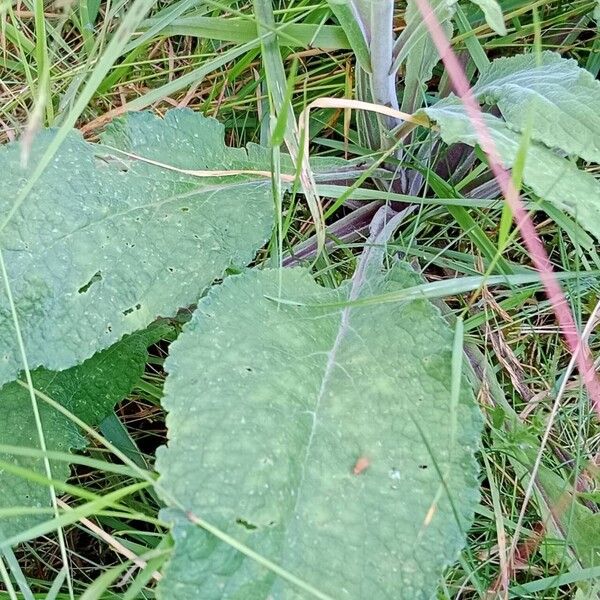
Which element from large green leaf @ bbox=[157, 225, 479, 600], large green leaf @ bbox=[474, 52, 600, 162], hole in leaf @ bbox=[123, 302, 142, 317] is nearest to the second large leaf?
large green leaf @ bbox=[157, 225, 479, 600]

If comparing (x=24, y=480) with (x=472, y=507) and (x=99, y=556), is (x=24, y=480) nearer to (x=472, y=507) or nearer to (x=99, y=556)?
(x=99, y=556)

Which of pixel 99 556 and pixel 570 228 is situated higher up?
pixel 570 228

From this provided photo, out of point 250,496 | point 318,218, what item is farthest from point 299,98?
point 250,496

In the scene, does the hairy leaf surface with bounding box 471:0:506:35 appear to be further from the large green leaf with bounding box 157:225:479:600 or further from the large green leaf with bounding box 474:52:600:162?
the large green leaf with bounding box 157:225:479:600

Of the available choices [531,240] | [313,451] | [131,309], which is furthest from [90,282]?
[531,240]

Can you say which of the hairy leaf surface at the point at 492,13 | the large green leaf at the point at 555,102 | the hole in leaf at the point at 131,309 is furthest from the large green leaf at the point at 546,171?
the hole in leaf at the point at 131,309

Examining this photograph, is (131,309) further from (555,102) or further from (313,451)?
(555,102)

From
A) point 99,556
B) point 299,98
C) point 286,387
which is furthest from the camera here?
point 299,98
